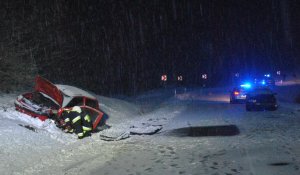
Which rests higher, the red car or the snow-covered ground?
the red car

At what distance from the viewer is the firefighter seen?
14914mm

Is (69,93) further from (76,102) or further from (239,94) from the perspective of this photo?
(239,94)

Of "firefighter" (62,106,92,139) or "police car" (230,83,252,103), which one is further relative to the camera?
"police car" (230,83,252,103)

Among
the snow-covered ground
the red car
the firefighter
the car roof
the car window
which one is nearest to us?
the snow-covered ground

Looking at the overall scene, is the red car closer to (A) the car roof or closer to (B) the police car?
(A) the car roof

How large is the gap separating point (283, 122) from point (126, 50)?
41.3 m

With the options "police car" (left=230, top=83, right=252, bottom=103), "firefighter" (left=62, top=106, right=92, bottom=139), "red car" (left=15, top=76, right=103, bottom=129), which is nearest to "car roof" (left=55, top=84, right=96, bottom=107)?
"red car" (left=15, top=76, right=103, bottom=129)

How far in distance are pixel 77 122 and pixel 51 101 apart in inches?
153

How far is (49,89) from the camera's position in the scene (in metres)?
17.6

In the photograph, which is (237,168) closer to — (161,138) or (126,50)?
(161,138)

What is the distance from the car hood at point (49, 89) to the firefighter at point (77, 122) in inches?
68.1

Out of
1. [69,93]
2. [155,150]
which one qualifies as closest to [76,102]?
[69,93]

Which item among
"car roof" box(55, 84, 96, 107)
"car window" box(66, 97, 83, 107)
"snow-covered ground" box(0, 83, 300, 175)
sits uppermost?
"car roof" box(55, 84, 96, 107)

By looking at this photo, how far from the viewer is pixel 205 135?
1504cm
